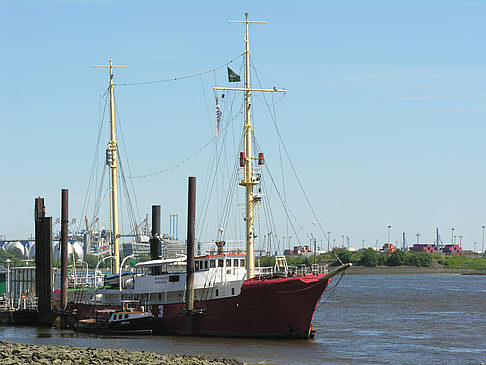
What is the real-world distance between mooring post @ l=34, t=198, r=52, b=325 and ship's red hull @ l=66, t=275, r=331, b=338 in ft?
51.1

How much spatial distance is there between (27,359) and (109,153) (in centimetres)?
3424

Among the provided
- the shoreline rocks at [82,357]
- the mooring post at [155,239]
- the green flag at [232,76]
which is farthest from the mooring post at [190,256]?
the shoreline rocks at [82,357]

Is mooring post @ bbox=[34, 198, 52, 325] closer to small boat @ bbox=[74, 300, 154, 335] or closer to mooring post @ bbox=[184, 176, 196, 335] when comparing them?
small boat @ bbox=[74, 300, 154, 335]

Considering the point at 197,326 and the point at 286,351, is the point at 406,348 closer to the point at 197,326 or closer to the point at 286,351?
the point at 286,351

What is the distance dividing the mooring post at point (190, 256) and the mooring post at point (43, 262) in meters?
14.9

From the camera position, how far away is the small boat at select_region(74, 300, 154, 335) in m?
50.2

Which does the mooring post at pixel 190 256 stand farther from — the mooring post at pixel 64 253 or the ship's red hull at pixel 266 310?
the mooring post at pixel 64 253

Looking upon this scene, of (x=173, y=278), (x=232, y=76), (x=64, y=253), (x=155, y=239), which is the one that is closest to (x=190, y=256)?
(x=173, y=278)

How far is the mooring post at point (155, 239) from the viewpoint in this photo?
2134 inches

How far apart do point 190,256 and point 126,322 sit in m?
6.54

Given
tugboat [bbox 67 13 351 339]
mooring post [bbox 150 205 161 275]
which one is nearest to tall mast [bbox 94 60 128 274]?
mooring post [bbox 150 205 161 275]

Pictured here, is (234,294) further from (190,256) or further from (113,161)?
(113,161)

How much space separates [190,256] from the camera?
159 feet

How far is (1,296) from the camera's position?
214 feet
